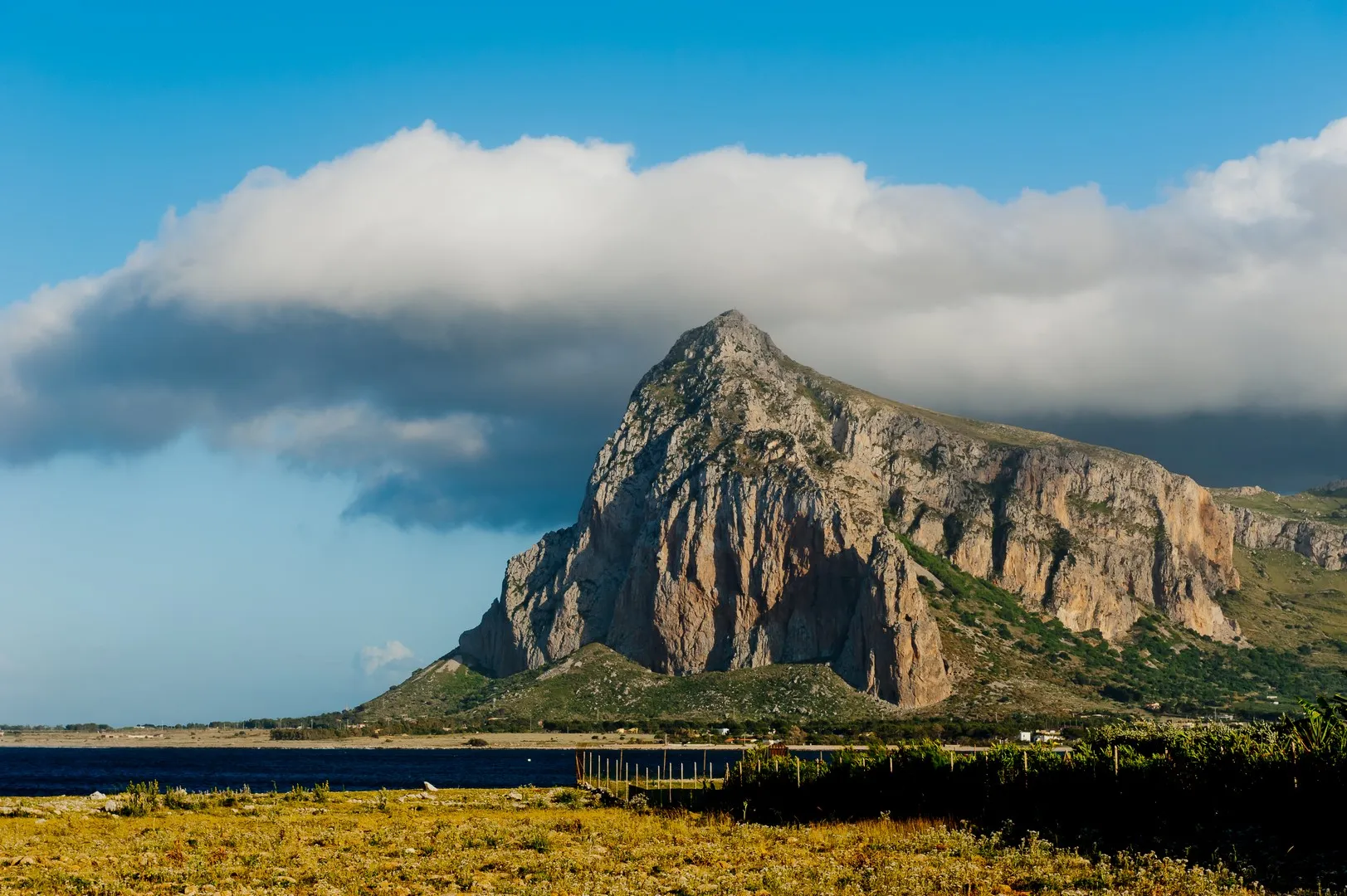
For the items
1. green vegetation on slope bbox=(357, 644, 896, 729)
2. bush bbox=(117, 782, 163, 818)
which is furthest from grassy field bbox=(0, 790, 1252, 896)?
green vegetation on slope bbox=(357, 644, 896, 729)

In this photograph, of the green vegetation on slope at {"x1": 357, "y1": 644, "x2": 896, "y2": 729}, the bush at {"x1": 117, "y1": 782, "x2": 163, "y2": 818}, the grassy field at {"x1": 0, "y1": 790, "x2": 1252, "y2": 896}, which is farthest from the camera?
the green vegetation on slope at {"x1": 357, "y1": 644, "x2": 896, "y2": 729}

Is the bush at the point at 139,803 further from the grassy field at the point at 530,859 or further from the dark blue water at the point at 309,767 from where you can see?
the dark blue water at the point at 309,767

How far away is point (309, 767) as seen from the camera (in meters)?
127

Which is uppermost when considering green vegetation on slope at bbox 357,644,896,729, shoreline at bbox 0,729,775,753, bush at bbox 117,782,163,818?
bush at bbox 117,782,163,818

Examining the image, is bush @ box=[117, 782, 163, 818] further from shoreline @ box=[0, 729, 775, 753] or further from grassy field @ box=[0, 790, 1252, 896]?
shoreline @ box=[0, 729, 775, 753]

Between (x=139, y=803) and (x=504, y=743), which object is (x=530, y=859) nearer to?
(x=139, y=803)

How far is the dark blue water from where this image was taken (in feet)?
302

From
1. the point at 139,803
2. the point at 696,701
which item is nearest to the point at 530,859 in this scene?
the point at 139,803

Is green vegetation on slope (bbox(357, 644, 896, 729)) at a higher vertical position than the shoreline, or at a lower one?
higher

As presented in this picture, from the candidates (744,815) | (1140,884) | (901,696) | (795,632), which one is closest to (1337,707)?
(1140,884)

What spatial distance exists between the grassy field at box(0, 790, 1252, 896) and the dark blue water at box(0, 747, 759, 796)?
32.5 metres

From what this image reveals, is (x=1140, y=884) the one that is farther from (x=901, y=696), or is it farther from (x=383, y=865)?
(x=901, y=696)

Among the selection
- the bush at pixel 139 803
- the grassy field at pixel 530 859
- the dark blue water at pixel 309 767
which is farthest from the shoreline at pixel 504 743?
the grassy field at pixel 530 859

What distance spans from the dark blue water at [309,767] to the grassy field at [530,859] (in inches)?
1281
